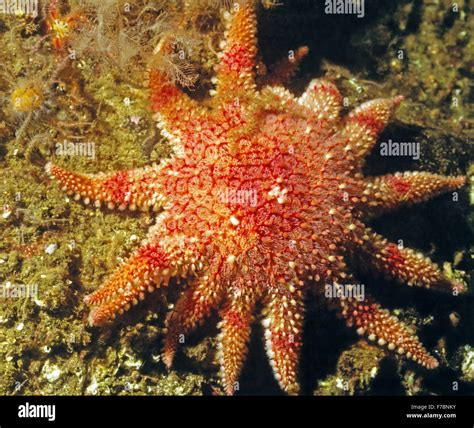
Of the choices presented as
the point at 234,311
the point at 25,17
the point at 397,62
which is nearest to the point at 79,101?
the point at 25,17

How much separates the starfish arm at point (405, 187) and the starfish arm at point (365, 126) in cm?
37

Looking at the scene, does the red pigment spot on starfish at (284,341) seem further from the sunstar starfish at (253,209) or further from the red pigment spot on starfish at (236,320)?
the red pigment spot on starfish at (236,320)

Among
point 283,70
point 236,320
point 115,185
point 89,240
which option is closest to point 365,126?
point 283,70

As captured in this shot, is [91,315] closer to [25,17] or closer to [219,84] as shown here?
[219,84]

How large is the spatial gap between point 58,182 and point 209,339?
2445 millimetres

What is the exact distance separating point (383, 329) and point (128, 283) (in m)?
2.78

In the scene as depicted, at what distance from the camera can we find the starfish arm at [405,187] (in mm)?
5531

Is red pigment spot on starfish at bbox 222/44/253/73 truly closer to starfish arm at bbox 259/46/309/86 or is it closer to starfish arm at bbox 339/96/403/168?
starfish arm at bbox 259/46/309/86

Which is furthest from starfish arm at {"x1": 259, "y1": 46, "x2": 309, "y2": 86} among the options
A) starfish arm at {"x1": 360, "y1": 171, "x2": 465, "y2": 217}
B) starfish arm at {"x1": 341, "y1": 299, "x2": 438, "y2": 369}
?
starfish arm at {"x1": 341, "y1": 299, "x2": 438, "y2": 369}

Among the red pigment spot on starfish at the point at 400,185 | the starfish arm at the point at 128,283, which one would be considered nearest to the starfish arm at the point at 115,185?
the starfish arm at the point at 128,283

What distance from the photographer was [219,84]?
5.47 m

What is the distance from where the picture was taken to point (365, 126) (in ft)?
18.4

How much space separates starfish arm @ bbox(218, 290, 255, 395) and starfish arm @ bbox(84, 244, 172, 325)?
814mm

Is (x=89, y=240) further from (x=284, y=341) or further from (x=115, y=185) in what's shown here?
(x=284, y=341)
